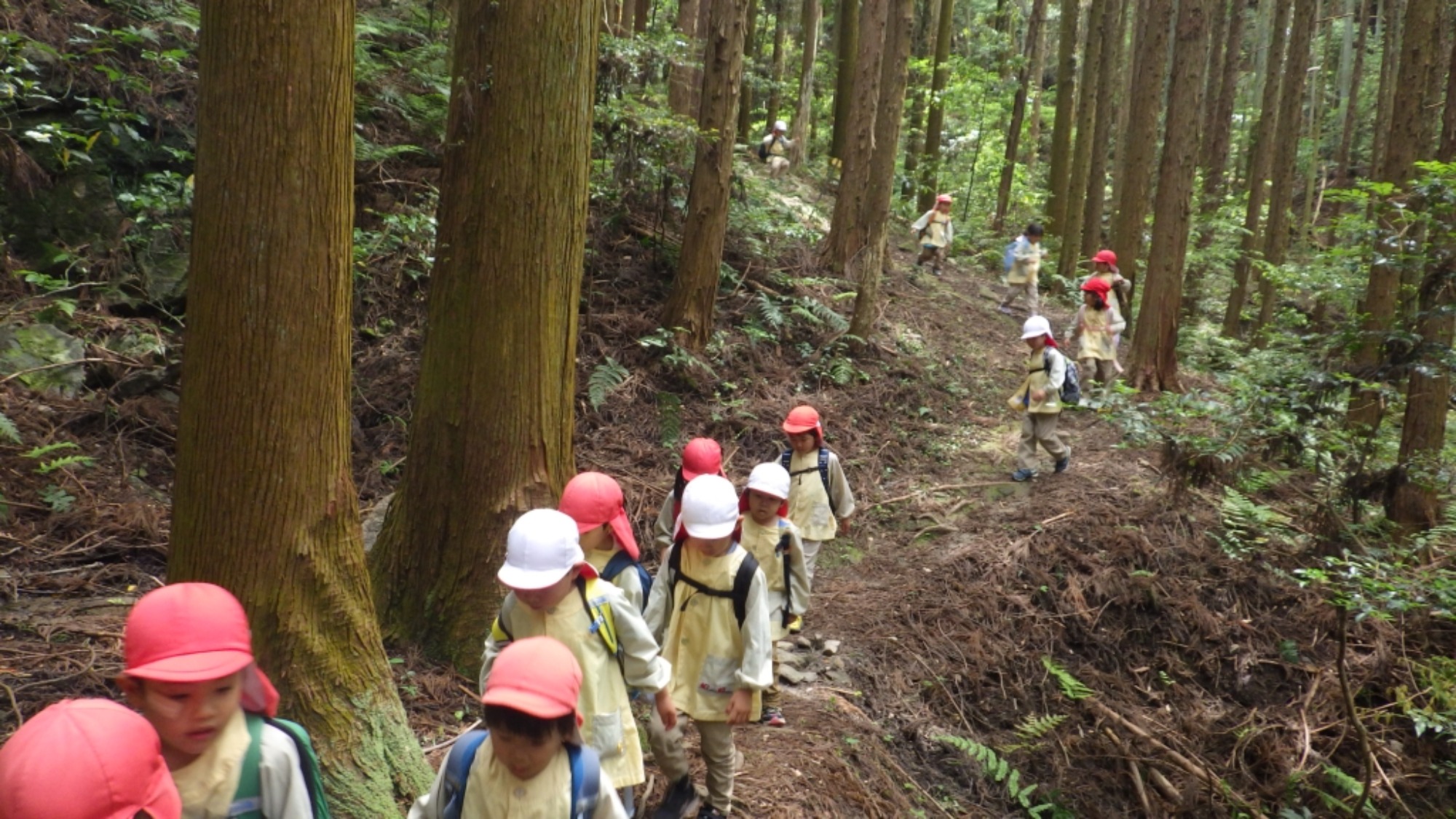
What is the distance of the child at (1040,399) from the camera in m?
9.38

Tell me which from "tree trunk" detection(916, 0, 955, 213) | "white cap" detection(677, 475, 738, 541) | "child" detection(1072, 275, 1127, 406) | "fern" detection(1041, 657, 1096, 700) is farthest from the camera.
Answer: "tree trunk" detection(916, 0, 955, 213)

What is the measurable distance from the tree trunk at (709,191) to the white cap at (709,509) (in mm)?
6259

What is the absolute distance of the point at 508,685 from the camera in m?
2.48

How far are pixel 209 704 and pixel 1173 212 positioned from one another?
12.7 metres

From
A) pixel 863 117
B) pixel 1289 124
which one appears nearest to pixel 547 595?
pixel 863 117

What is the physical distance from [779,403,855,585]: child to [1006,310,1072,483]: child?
12.2 feet

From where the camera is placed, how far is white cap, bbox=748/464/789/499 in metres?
5.15

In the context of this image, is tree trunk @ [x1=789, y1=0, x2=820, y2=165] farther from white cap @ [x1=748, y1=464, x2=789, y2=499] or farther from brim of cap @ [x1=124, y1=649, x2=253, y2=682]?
brim of cap @ [x1=124, y1=649, x2=253, y2=682]

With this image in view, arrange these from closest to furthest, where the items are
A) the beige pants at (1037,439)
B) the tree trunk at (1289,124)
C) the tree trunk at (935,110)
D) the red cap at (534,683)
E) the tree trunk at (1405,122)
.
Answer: the red cap at (534,683) < the tree trunk at (1405,122) < the beige pants at (1037,439) < the tree trunk at (1289,124) < the tree trunk at (935,110)

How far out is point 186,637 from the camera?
236cm

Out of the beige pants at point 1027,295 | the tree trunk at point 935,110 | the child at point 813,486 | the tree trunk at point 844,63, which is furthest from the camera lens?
the tree trunk at point 935,110

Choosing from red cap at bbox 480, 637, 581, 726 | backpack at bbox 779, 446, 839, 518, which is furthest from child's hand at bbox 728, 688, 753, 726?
backpack at bbox 779, 446, 839, 518

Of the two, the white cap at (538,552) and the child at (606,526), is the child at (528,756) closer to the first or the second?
the white cap at (538,552)

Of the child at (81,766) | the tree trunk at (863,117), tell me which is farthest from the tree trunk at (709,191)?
the child at (81,766)
